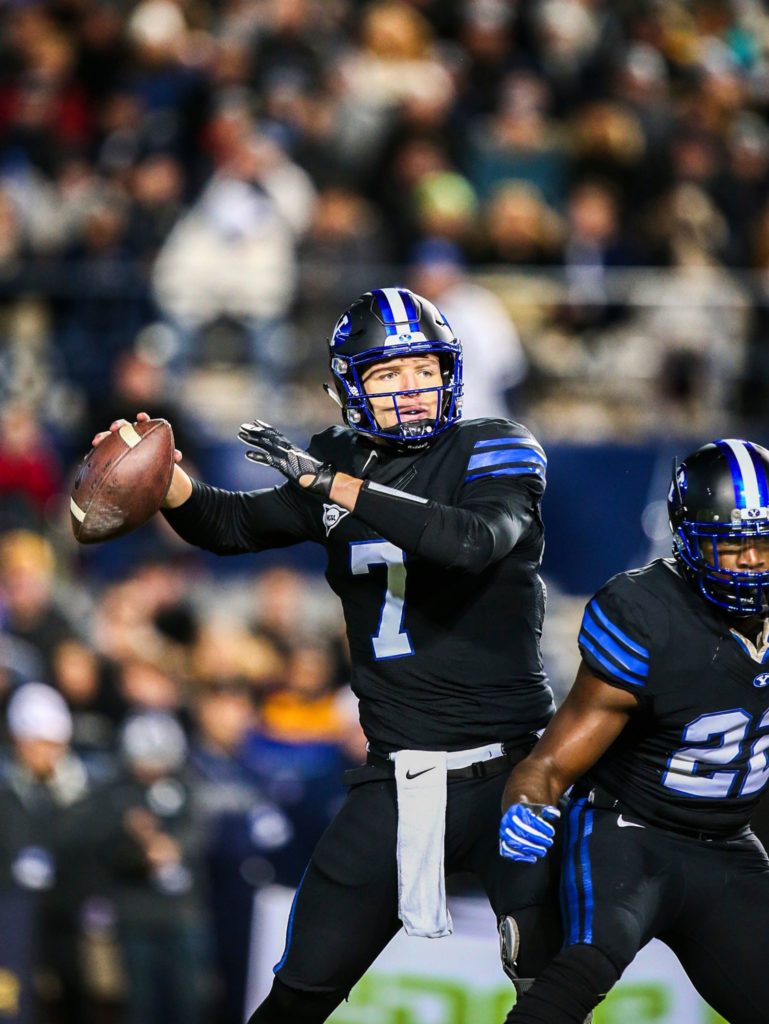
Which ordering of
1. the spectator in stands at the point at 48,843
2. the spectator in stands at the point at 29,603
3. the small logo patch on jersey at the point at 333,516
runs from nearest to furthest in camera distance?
the small logo patch on jersey at the point at 333,516 < the spectator in stands at the point at 48,843 < the spectator in stands at the point at 29,603

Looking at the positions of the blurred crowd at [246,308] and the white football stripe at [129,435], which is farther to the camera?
the blurred crowd at [246,308]

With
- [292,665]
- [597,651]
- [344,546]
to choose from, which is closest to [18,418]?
[292,665]

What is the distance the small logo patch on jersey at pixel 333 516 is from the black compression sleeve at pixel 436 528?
1.20 feet

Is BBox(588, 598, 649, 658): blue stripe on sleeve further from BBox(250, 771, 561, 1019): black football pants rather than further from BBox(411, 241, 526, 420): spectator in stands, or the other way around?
BBox(411, 241, 526, 420): spectator in stands

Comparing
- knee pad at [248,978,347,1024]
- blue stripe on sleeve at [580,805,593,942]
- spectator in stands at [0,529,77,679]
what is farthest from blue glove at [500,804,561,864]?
spectator in stands at [0,529,77,679]

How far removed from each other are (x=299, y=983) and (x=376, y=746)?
0.59 metres

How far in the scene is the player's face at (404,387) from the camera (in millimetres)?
4184

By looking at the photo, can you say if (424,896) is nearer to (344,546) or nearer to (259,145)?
(344,546)

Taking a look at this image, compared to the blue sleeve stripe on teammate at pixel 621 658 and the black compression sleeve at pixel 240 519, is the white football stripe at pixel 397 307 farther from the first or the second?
the blue sleeve stripe on teammate at pixel 621 658

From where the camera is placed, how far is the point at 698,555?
3965 mm

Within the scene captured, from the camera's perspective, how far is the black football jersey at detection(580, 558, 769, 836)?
3.90m

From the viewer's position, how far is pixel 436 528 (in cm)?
382

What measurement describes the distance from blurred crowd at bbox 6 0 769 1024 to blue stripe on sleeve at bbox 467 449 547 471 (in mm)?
3574

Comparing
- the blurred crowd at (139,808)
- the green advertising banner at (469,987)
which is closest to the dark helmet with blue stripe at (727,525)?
the green advertising banner at (469,987)
